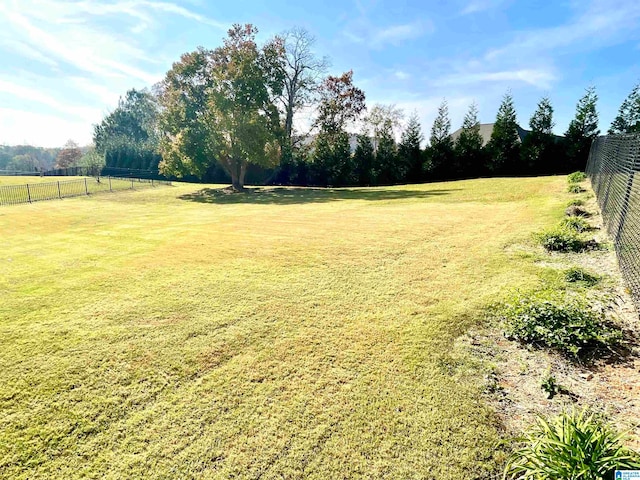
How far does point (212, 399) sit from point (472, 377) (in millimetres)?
2040

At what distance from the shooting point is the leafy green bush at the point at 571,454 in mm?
1604

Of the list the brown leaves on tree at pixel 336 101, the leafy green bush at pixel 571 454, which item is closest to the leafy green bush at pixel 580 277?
the leafy green bush at pixel 571 454

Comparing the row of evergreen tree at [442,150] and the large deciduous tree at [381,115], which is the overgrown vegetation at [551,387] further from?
the large deciduous tree at [381,115]

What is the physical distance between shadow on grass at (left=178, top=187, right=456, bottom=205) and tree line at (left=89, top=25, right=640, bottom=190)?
5.04 feet

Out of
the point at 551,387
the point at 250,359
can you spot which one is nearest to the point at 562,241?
the point at 551,387

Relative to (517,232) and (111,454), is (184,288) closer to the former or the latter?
(111,454)

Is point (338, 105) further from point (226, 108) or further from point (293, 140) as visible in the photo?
point (226, 108)

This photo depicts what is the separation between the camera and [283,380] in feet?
8.70

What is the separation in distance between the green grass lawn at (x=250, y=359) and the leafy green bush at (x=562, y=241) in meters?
0.59

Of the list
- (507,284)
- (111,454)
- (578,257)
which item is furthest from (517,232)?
(111,454)

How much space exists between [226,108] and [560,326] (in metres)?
17.9

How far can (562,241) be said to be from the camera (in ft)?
17.1

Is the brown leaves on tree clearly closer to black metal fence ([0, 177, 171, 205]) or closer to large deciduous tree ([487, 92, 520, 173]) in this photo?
large deciduous tree ([487, 92, 520, 173])

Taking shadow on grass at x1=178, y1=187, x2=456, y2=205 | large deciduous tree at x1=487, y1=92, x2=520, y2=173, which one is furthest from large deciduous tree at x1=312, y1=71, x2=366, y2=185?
large deciduous tree at x1=487, y1=92, x2=520, y2=173
